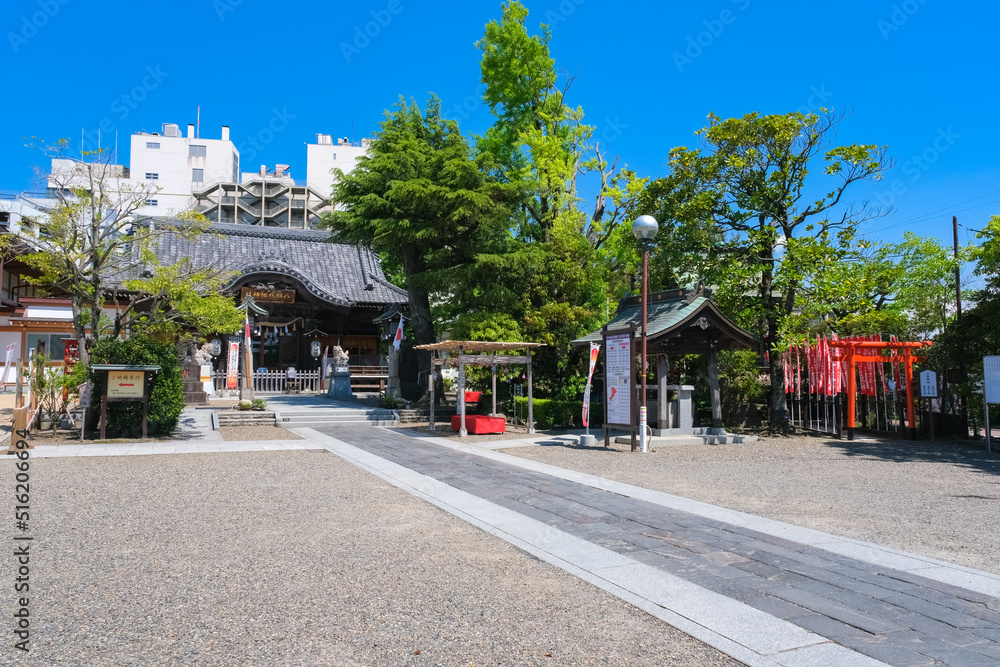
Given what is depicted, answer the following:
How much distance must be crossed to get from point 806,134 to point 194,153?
66497mm

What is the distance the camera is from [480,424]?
16812mm

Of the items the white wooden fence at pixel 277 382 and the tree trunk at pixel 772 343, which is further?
the white wooden fence at pixel 277 382

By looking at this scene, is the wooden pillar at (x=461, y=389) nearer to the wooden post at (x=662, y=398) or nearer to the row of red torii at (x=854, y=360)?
the wooden post at (x=662, y=398)

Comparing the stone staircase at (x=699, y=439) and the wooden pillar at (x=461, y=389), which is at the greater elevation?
the wooden pillar at (x=461, y=389)

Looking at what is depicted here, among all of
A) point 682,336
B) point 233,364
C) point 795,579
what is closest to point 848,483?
point 795,579

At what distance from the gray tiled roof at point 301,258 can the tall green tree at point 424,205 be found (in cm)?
895

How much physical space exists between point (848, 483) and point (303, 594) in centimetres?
808

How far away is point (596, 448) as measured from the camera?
14.2 metres

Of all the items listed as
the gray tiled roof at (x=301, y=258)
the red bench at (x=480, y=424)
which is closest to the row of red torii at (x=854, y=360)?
the red bench at (x=480, y=424)

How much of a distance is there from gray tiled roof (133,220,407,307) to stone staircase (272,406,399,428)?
11.0 m

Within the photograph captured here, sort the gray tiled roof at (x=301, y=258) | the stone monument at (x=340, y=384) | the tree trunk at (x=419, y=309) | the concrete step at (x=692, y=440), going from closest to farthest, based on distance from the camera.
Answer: the concrete step at (x=692, y=440) < the tree trunk at (x=419, y=309) < the stone monument at (x=340, y=384) < the gray tiled roof at (x=301, y=258)

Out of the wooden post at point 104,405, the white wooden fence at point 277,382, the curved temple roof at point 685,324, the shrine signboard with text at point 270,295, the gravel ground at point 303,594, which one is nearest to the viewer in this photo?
the gravel ground at point 303,594

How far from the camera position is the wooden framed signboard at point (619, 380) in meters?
14.0

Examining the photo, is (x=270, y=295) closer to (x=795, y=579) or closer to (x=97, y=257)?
(x=97, y=257)
